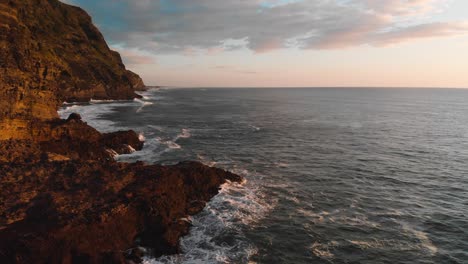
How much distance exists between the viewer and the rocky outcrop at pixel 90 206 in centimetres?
1802

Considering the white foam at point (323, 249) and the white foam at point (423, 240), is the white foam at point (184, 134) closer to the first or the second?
the white foam at point (323, 249)

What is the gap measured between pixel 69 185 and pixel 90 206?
152 inches

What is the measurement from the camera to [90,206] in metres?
21.2

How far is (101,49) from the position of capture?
157375 mm

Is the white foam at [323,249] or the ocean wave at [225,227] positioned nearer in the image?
the ocean wave at [225,227]

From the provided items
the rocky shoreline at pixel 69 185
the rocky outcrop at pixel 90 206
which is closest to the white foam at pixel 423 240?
the rocky shoreline at pixel 69 185

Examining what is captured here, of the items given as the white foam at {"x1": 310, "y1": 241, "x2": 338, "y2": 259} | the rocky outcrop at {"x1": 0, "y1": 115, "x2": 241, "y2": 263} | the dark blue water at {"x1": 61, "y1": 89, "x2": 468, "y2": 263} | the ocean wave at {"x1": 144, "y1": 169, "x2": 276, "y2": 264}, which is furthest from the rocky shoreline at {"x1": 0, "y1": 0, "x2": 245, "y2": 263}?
the white foam at {"x1": 310, "y1": 241, "x2": 338, "y2": 259}

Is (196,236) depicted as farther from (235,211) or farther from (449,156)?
(449,156)

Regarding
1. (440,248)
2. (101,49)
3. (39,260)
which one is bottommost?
(440,248)

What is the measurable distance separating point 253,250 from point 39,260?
12971 mm

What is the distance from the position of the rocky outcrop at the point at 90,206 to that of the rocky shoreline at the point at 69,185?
6cm

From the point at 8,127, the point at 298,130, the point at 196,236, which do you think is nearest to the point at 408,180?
the point at 196,236

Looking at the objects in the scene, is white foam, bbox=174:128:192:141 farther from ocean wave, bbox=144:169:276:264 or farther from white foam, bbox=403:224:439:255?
white foam, bbox=403:224:439:255

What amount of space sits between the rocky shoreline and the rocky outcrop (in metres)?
0.06
